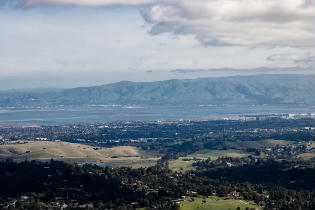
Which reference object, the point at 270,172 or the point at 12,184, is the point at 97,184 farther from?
the point at 270,172

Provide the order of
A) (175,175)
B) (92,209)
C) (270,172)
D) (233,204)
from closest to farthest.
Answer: (92,209) → (233,204) → (175,175) → (270,172)

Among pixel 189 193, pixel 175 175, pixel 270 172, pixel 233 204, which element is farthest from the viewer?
pixel 270 172

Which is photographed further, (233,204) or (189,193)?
(189,193)

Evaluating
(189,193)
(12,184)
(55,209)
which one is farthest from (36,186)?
(189,193)

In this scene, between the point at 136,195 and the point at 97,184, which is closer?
the point at 136,195

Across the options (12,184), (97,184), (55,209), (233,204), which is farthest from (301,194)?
(12,184)

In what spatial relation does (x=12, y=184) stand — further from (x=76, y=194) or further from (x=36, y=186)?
(x=76, y=194)
